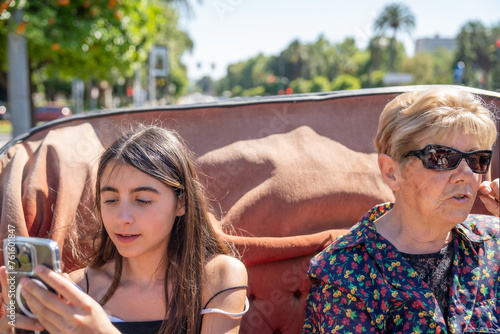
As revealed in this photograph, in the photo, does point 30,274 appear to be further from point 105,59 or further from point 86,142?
point 105,59

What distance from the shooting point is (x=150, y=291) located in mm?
1410

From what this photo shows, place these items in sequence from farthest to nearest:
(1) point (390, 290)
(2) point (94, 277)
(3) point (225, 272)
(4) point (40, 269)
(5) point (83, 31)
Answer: (5) point (83, 31)
(2) point (94, 277)
(3) point (225, 272)
(1) point (390, 290)
(4) point (40, 269)

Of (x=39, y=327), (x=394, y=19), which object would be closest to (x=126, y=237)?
(x=39, y=327)

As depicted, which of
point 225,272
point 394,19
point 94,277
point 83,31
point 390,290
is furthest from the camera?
point 394,19

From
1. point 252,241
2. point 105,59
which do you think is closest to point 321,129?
point 252,241

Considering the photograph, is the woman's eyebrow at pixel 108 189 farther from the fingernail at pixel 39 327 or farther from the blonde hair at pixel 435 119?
the blonde hair at pixel 435 119

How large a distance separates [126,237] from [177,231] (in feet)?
0.65

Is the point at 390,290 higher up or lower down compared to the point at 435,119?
lower down

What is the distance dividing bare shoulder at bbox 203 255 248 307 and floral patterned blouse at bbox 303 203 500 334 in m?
0.22

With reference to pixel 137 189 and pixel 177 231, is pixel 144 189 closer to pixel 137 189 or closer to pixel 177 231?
pixel 137 189

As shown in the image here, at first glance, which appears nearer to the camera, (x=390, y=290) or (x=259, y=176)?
(x=390, y=290)

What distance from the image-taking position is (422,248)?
4.55 feet

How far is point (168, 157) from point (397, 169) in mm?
743

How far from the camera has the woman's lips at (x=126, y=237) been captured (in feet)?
4.24
